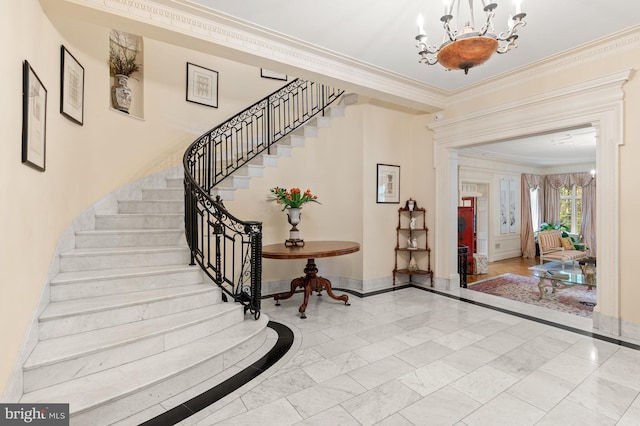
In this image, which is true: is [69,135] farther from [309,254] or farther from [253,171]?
[309,254]

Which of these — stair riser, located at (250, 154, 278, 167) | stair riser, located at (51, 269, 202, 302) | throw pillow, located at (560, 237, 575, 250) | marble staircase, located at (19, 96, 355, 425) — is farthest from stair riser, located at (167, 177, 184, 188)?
throw pillow, located at (560, 237, 575, 250)

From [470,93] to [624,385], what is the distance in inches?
148

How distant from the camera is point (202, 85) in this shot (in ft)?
16.9

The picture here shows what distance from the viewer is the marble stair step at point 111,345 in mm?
1887

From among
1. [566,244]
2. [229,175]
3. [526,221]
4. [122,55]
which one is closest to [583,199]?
[526,221]

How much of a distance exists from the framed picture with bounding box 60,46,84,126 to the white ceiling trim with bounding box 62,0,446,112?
0.64m

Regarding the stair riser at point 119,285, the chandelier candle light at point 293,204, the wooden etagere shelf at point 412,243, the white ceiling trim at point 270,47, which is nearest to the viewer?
the stair riser at point 119,285

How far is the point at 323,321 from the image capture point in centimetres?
363

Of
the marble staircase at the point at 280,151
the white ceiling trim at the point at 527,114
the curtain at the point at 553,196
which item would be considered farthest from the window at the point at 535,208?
the marble staircase at the point at 280,151

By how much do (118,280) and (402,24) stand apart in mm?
3532

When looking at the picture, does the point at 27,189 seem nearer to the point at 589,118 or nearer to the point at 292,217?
the point at 292,217

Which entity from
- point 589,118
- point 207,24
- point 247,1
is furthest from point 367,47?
point 589,118

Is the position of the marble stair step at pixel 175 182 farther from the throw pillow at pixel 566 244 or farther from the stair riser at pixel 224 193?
the throw pillow at pixel 566 244

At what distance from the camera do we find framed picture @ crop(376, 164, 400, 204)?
5.04 m
